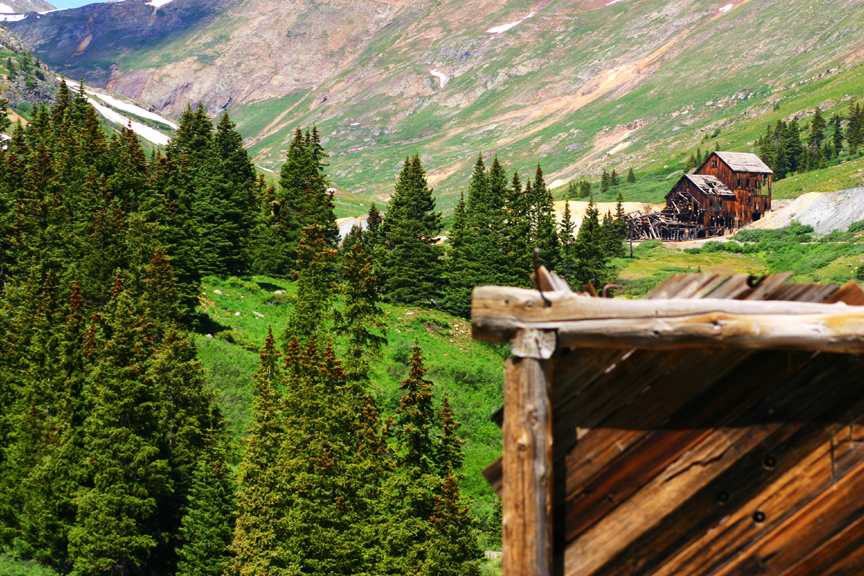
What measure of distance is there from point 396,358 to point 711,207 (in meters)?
59.5

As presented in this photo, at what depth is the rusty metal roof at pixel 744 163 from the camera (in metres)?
87.2

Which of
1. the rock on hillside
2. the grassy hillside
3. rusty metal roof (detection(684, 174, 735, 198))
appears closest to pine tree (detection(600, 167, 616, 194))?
rusty metal roof (detection(684, 174, 735, 198))

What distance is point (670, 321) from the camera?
3254 millimetres

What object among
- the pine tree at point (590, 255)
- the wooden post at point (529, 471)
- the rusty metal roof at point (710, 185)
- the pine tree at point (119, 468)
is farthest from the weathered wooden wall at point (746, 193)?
the wooden post at point (529, 471)

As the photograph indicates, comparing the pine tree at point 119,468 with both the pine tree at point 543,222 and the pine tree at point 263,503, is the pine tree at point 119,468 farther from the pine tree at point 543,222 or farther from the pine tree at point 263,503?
the pine tree at point 543,222

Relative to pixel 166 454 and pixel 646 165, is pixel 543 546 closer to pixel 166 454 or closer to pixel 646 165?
pixel 166 454

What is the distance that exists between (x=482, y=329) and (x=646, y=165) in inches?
5781

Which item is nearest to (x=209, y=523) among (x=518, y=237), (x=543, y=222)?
(x=518, y=237)

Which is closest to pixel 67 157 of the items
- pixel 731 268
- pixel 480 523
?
pixel 480 523

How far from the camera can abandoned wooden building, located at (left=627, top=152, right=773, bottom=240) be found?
8438 centimetres

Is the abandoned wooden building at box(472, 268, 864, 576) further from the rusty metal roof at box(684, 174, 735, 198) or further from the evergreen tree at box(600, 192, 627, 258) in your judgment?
the rusty metal roof at box(684, 174, 735, 198)

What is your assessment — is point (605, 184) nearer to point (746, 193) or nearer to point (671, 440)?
point (746, 193)

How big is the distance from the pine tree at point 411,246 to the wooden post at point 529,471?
4745 cm

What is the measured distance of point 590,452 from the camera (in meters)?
3.40
